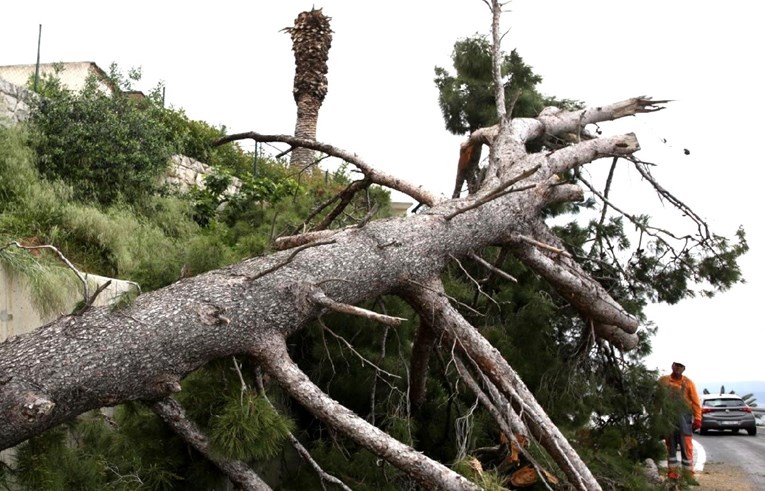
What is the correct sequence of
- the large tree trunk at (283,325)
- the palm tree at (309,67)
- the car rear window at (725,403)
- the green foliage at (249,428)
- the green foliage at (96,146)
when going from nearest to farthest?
the large tree trunk at (283,325)
the green foliage at (249,428)
the green foliage at (96,146)
the car rear window at (725,403)
the palm tree at (309,67)

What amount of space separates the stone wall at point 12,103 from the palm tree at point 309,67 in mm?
7749

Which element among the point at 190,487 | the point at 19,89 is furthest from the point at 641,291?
the point at 19,89

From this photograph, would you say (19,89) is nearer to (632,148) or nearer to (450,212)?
(450,212)

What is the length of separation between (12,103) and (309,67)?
856 centimetres

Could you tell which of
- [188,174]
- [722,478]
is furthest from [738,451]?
[188,174]

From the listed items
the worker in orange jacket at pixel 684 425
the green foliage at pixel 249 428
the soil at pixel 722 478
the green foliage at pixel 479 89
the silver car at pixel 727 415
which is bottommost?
the silver car at pixel 727 415

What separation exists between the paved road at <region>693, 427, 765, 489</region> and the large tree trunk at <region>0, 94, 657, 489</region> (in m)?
4.45

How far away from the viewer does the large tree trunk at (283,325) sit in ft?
11.4

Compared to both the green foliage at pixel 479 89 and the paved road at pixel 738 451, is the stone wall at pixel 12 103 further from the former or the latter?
the paved road at pixel 738 451

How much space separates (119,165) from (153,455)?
5120 millimetres

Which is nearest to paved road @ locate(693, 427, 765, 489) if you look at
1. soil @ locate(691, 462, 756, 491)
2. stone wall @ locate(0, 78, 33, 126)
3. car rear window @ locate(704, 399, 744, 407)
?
soil @ locate(691, 462, 756, 491)

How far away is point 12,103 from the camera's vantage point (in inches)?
328

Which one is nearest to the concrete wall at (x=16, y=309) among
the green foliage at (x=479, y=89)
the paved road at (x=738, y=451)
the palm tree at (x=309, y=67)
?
the green foliage at (x=479, y=89)

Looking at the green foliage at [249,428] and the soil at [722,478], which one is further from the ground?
the green foliage at [249,428]
